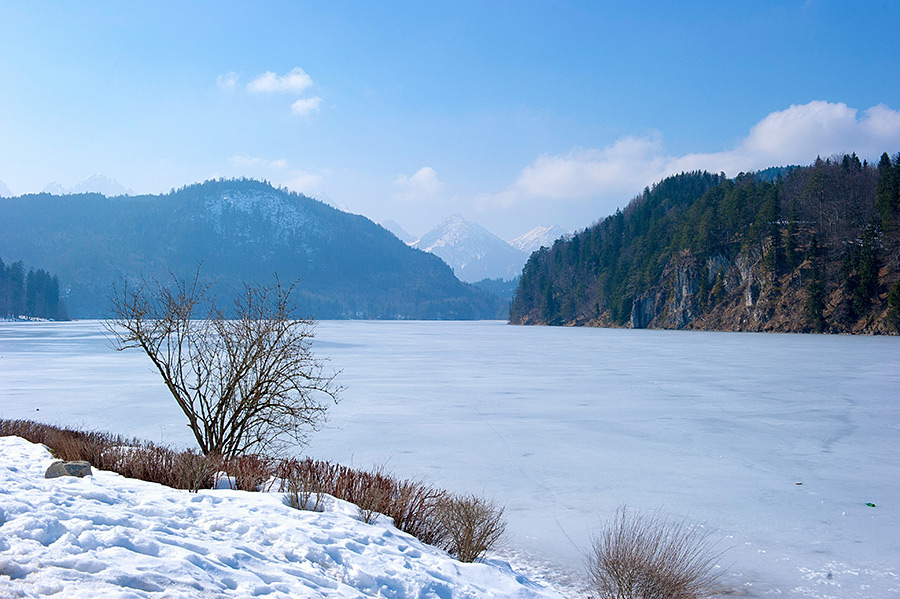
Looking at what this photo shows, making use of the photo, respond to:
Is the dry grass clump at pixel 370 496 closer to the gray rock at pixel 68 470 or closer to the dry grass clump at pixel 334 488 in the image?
the dry grass clump at pixel 334 488

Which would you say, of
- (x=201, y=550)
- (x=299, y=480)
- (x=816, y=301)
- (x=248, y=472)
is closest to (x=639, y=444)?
(x=299, y=480)

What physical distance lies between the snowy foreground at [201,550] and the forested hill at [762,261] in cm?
7331

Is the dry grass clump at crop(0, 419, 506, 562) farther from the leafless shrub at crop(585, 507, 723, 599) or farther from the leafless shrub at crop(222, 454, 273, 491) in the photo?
the leafless shrub at crop(585, 507, 723, 599)

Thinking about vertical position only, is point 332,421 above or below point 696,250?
below

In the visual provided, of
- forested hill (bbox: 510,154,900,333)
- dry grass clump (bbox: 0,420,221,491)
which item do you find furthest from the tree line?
dry grass clump (bbox: 0,420,221,491)

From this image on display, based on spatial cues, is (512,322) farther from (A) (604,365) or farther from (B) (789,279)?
(A) (604,365)

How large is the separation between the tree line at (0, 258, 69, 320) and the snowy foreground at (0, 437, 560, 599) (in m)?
139

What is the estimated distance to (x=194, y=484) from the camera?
678 cm

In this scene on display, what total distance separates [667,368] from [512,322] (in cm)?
12696

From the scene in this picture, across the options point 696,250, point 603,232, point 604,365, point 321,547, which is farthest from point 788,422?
point 603,232

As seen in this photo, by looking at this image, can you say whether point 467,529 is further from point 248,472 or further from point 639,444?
point 639,444

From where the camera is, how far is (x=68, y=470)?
666 cm

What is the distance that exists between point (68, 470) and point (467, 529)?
15.1 ft

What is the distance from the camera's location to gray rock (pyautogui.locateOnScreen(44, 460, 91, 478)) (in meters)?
6.60
